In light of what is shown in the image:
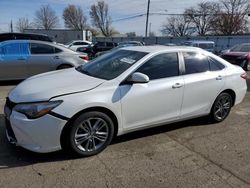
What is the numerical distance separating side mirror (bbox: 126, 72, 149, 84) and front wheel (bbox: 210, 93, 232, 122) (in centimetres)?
191

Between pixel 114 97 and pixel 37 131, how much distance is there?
1.10 m

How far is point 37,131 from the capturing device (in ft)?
11.2

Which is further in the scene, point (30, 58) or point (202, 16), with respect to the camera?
point (202, 16)

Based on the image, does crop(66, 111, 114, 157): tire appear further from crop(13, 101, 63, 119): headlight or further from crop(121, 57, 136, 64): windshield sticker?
crop(121, 57, 136, 64): windshield sticker

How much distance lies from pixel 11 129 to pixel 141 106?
1.81m

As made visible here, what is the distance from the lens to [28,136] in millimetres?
3449

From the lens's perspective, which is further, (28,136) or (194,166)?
(194,166)

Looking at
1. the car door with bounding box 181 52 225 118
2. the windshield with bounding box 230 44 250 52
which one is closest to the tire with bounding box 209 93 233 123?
the car door with bounding box 181 52 225 118

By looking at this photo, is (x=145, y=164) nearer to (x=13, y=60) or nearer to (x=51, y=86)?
(x=51, y=86)

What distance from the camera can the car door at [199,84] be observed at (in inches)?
185

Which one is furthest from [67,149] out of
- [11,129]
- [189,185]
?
[189,185]

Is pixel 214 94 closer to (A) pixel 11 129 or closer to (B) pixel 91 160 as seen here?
(B) pixel 91 160

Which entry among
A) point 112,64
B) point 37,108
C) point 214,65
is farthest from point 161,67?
point 37,108

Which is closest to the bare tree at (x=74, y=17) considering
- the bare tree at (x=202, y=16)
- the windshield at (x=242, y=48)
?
the bare tree at (x=202, y=16)
